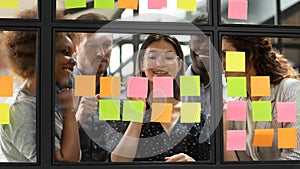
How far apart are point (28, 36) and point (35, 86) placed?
213mm

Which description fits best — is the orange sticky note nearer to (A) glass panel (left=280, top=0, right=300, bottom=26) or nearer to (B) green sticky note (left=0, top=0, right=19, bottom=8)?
(A) glass panel (left=280, top=0, right=300, bottom=26)

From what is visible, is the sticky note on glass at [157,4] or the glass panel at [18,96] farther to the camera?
the sticky note on glass at [157,4]

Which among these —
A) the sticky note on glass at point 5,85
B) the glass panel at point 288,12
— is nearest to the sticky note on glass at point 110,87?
the sticky note on glass at point 5,85

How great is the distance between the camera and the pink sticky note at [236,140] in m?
2.83

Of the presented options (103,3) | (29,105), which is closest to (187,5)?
(103,3)

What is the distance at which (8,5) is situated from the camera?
2.73 metres

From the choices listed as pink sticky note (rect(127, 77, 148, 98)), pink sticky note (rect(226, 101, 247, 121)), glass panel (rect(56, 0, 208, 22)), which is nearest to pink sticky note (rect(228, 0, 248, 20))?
glass panel (rect(56, 0, 208, 22))

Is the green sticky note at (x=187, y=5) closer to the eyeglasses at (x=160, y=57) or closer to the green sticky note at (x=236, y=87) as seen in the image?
the eyeglasses at (x=160, y=57)

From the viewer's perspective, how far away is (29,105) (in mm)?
2721

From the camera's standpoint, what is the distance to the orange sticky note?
289cm

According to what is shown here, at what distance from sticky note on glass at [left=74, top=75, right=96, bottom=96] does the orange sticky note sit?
2.31ft

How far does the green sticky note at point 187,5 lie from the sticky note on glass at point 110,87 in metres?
0.42

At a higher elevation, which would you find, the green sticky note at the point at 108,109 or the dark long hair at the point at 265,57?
the dark long hair at the point at 265,57

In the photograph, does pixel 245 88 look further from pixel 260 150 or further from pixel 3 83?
pixel 3 83
